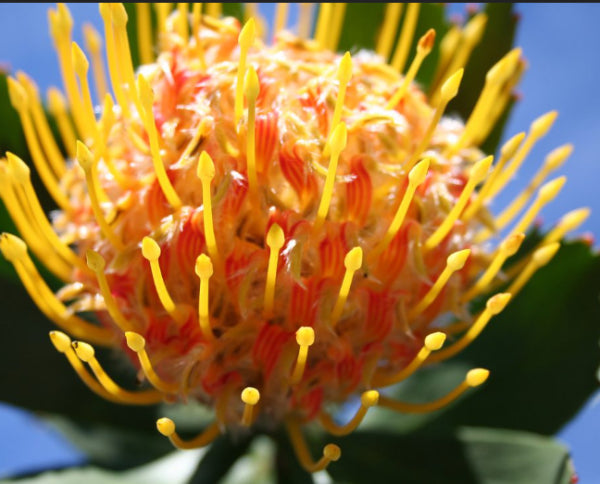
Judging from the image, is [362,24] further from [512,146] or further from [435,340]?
[435,340]

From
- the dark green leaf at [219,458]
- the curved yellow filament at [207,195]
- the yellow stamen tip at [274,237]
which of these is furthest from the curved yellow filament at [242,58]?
the dark green leaf at [219,458]

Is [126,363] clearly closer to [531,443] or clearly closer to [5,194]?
[5,194]

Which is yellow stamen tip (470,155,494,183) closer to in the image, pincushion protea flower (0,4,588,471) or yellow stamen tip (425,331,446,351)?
pincushion protea flower (0,4,588,471)

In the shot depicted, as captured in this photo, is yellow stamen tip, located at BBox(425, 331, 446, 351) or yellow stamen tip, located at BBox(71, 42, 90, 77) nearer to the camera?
yellow stamen tip, located at BBox(425, 331, 446, 351)

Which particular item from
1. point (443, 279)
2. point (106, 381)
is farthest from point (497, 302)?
point (106, 381)

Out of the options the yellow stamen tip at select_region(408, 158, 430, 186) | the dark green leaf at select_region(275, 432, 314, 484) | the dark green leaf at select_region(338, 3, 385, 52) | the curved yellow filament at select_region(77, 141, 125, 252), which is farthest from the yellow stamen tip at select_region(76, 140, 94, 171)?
the dark green leaf at select_region(338, 3, 385, 52)

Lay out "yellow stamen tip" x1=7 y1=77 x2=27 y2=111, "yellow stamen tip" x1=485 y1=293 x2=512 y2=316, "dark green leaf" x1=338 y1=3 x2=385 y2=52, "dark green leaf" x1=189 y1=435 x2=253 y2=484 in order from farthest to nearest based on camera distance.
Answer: "dark green leaf" x1=338 y1=3 x2=385 y2=52, "dark green leaf" x1=189 y1=435 x2=253 y2=484, "yellow stamen tip" x1=7 y1=77 x2=27 y2=111, "yellow stamen tip" x1=485 y1=293 x2=512 y2=316

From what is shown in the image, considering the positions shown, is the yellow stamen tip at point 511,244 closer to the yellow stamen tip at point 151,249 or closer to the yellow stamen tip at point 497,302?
Answer: the yellow stamen tip at point 497,302
